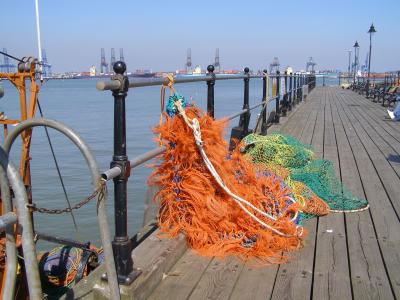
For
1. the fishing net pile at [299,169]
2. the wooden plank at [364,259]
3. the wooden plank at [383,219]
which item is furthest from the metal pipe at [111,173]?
the fishing net pile at [299,169]

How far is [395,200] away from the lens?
13.2 ft

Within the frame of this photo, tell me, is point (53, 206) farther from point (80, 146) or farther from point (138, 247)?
point (80, 146)

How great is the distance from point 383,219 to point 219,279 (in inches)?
67.2

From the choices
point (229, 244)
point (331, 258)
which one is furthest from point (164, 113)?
point (331, 258)

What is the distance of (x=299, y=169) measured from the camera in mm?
4555

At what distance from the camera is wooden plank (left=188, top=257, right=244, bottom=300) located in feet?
7.77

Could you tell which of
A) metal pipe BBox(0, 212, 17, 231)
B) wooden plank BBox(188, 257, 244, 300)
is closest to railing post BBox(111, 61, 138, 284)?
wooden plank BBox(188, 257, 244, 300)

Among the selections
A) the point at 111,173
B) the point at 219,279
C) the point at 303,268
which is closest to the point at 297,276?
the point at 303,268

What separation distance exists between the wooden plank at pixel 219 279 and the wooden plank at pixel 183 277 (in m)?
0.04

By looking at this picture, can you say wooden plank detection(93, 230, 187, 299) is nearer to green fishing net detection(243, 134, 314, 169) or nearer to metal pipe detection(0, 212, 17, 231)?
metal pipe detection(0, 212, 17, 231)

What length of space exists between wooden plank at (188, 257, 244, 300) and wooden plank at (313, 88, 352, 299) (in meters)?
0.46

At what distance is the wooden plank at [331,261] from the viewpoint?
242 centimetres

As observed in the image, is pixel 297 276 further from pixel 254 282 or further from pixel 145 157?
pixel 145 157

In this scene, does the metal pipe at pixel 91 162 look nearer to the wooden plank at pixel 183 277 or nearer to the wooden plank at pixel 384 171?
the wooden plank at pixel 183 277
